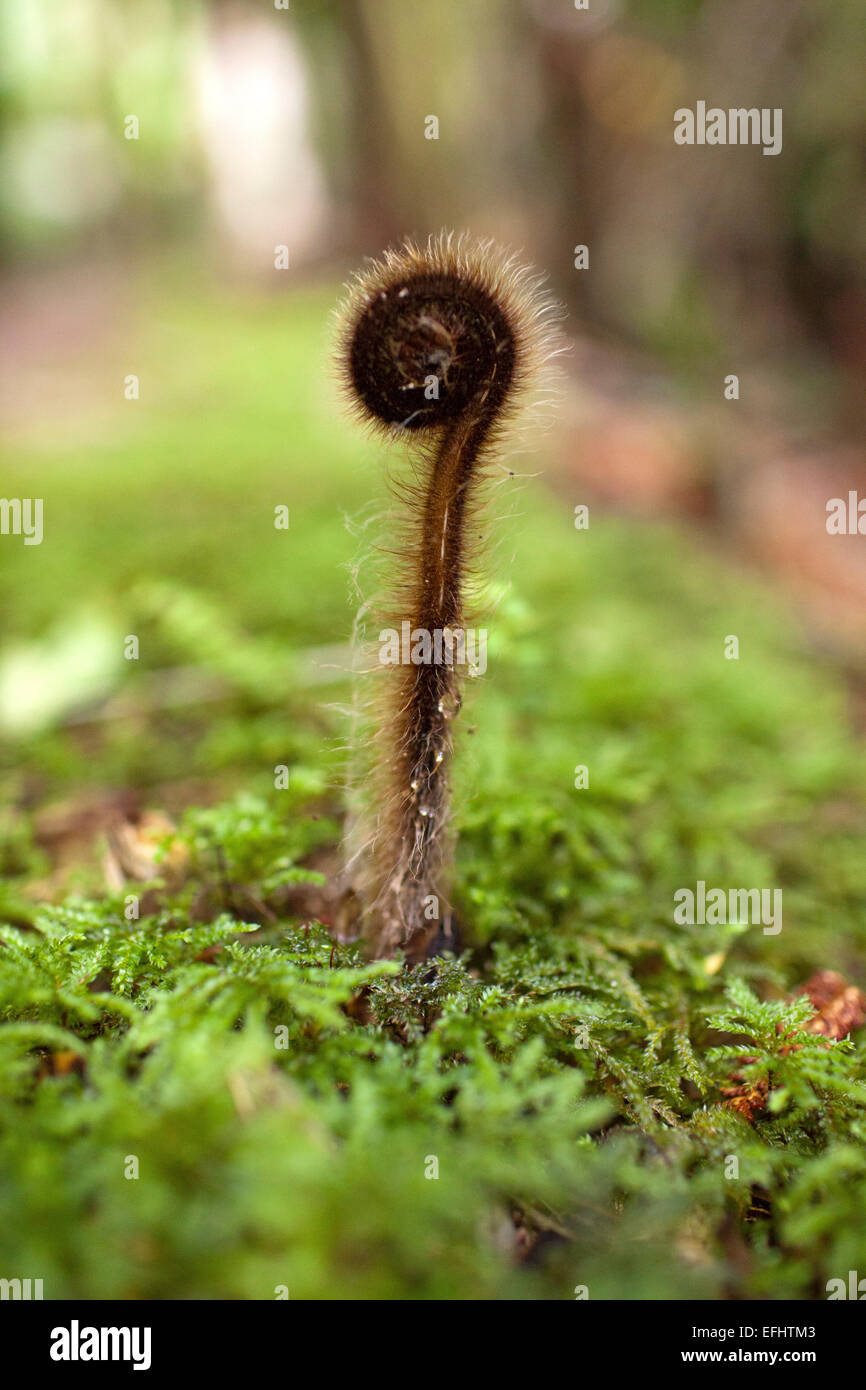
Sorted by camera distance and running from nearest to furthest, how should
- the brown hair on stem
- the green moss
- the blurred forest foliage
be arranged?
the green moss, the brown hair on stem, the blurred forest foliage

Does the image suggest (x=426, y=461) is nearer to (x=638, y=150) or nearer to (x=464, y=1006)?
(x=464, y=1006)

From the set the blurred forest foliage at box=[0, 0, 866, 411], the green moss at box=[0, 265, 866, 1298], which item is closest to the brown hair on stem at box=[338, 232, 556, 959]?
the green moss at box=[0, 265, 866, 1298]

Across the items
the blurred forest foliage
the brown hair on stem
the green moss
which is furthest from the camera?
the blurred forest foliage

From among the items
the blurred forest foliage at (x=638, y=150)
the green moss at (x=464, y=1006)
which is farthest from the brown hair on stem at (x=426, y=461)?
the blurred forest foliage at (x=638, y=150)

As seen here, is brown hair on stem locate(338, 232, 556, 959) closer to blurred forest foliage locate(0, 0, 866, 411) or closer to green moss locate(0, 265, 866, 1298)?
green moss locate(0, 265, 866, 1298)

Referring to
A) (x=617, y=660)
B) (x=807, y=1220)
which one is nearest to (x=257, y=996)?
(x=807, y=1220)

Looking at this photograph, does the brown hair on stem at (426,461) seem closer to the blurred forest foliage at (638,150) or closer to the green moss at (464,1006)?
the green moss at (464,1006)

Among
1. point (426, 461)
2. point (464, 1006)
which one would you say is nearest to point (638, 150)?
point (426, 461)
